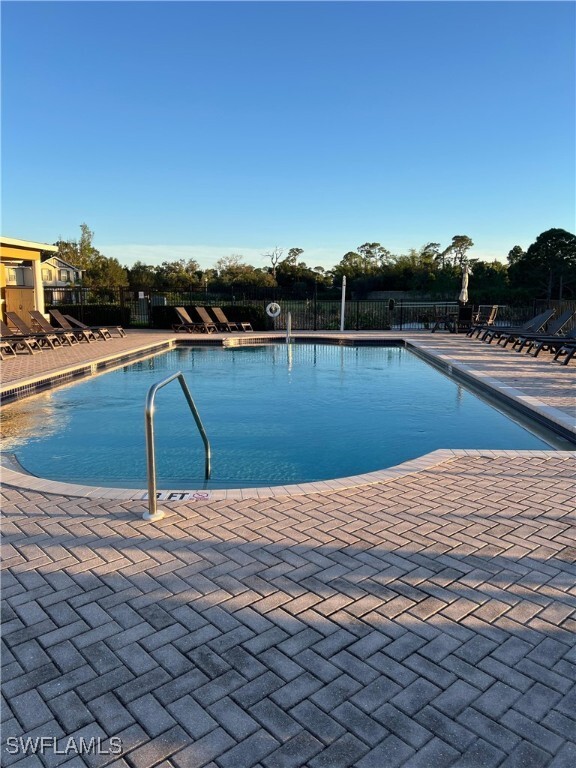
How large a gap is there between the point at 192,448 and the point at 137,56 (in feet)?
38.3

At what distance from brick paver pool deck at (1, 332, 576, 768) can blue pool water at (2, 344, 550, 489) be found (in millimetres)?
1520

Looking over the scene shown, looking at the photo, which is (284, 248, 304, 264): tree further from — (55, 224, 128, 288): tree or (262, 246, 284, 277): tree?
(55, 224, 128, 288): tree

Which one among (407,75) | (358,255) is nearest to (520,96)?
(407,75)

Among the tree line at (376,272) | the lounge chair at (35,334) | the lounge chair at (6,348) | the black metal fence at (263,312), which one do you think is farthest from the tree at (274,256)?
the lounge chair at (6,348)

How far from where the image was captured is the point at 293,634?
7.72 ft

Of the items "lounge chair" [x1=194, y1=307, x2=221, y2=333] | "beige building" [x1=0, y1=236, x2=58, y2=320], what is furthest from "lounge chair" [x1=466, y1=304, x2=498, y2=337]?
"beige building" [x1=0, y1=236, x2=58, y2=320]

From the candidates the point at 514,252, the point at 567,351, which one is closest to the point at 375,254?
the point at 514,252

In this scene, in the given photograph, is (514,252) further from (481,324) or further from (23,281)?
(23,281)

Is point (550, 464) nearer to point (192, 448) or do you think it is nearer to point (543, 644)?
point (543, 644)

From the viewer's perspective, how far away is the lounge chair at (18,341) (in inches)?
500

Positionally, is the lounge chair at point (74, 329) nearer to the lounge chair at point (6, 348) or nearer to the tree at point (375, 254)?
the lounge chair at point (6, 348)

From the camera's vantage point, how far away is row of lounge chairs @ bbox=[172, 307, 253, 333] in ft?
64.8

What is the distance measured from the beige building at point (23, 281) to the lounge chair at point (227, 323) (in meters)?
6.35

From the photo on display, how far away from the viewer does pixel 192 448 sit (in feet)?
20.6
